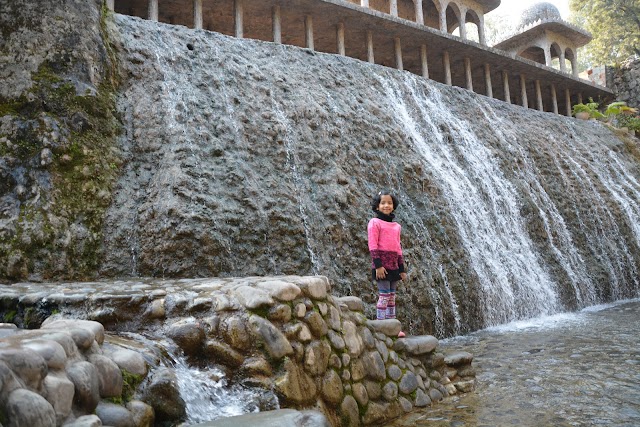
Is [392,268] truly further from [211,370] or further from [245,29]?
[245,29]

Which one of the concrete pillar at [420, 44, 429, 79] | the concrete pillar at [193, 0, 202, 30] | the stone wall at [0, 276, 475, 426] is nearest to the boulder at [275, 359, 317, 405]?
the stone wall at [0, 276, 475, 426]

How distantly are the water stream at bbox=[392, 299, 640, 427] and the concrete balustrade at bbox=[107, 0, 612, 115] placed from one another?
35.9 ft

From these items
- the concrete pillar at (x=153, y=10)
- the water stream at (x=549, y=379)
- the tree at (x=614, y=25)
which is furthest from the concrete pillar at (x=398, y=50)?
the tree at (x=614, y=25)

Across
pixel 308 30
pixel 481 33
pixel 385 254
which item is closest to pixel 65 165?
pixel 385 254

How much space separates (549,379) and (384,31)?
14.5 metres

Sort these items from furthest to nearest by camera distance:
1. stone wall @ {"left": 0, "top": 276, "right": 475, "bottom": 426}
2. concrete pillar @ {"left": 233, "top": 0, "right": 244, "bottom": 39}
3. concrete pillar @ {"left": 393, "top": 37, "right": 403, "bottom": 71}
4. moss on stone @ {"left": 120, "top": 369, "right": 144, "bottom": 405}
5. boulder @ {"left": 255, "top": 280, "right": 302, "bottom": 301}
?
concrete pillar @ {"left": 393, "top": 37, "right": 403, "bottom": 71} → concrete pillar @ {"left": 233, "top": 0, "right": 244, "bottom": 39} → boulder @ {"left": 255, "top": 280, "right": 302, "bottom": 301} → moss on stone @ {"left": 120, "top": 369, "right": 144, "bottom": 405} → stone wall @ {"left": 0, "top": 276, "right": 475, "bottom": 426}

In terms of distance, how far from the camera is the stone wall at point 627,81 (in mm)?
23781

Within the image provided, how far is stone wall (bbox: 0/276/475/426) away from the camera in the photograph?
2.30m

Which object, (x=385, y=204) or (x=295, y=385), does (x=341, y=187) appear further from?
(x=295, y=385)

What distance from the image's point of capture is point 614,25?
2891cm

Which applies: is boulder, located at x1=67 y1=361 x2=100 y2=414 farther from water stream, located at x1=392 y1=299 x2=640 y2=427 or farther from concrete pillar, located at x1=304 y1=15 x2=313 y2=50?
concrete pillar, located at x1=304 y1=15 x2=313 y2=50

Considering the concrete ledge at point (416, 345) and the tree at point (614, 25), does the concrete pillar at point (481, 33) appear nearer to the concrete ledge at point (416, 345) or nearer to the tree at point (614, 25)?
the tree at point (614, 25)

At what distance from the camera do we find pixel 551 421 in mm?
3766

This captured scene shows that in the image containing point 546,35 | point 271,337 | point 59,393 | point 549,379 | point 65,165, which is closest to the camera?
point 59,393
